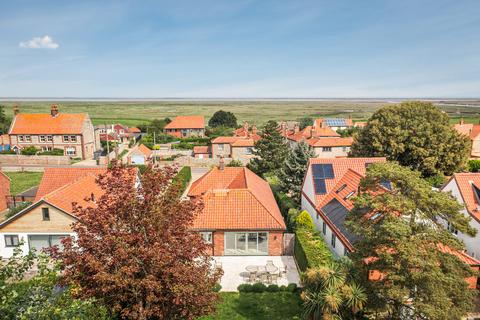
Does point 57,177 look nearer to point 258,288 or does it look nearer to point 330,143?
point 258,288

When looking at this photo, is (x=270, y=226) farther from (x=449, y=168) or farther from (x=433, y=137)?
(x=449, y=168)

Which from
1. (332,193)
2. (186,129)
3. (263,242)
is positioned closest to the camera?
(263,242)

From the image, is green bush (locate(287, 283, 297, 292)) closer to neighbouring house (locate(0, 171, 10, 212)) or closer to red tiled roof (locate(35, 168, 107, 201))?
red tiled roof (locate(35, 168, 107, 201))

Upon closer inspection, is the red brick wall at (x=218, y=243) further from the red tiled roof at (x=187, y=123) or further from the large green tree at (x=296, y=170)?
the red tiled roof at (x=187, y=123)

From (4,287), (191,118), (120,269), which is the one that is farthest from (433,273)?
(191,118)

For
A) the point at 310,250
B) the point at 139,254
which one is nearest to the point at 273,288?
the point at 310,250

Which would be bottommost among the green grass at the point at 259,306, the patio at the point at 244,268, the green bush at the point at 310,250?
the patio at the point at 244,268

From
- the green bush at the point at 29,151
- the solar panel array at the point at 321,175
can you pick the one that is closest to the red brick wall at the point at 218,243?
the solar panel array at the point at 321,175
